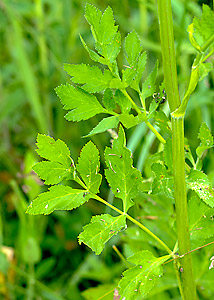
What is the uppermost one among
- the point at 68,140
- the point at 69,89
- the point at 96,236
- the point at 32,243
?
the point at 69,89

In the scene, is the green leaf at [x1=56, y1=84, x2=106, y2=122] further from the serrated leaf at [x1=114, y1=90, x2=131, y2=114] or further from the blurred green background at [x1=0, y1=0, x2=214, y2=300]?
the blurred green background at [x1=0, y1=0, x2=214, y2=300]

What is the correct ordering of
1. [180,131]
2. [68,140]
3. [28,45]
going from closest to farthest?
[180,131]
[68,140]
[28,45]

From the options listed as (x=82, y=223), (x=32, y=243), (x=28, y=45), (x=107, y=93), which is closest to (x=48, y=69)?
(x=28, y=45)

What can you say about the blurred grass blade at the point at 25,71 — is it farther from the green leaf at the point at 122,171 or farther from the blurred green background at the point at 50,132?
the green leaf at the point at 122,171

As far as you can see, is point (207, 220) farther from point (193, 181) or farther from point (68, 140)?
point (68, 140)

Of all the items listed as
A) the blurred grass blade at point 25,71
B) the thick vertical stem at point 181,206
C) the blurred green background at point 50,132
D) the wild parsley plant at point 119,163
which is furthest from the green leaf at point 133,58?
the blurred grass blade at point 25,71

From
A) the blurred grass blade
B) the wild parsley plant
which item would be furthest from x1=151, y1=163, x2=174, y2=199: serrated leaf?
the blurred grass blade
